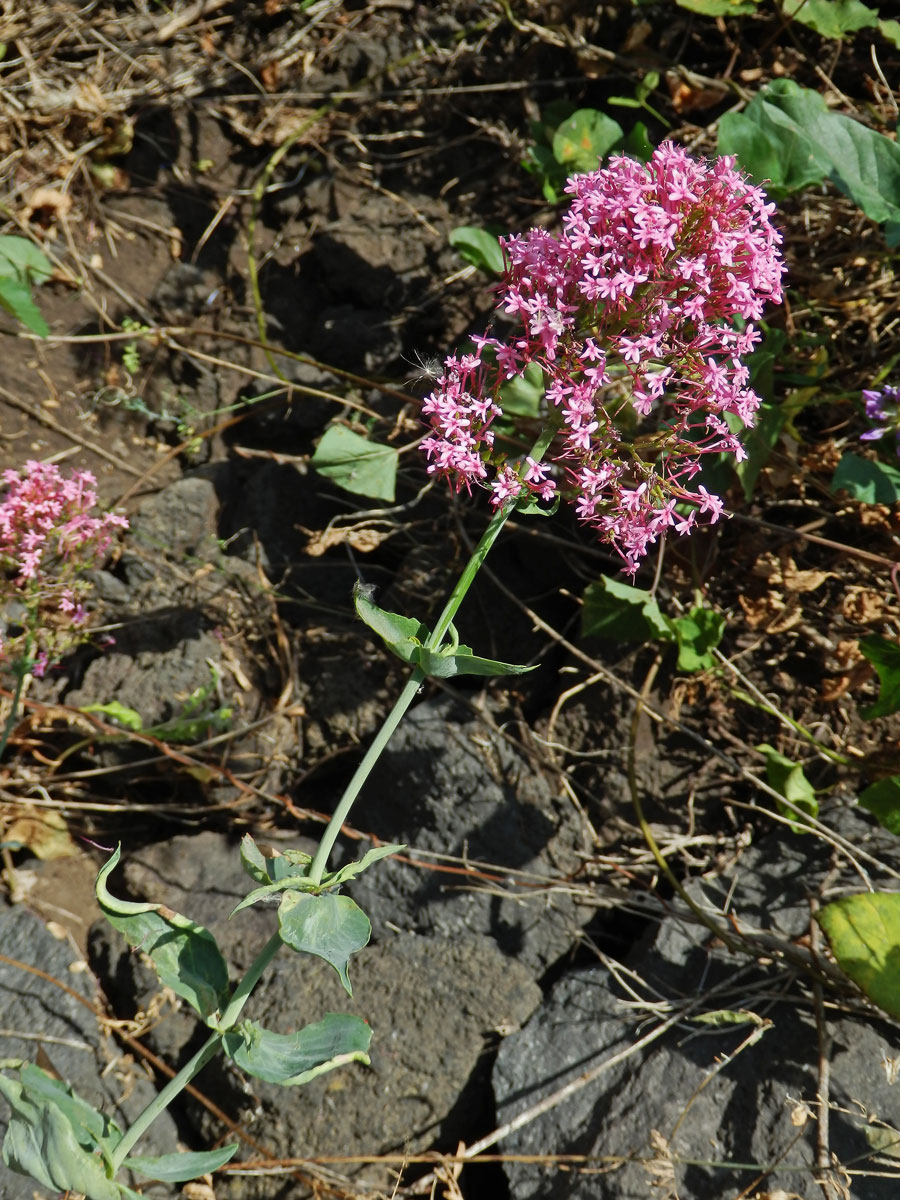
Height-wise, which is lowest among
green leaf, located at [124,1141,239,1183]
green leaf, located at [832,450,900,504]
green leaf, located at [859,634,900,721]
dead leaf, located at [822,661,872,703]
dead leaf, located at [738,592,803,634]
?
green leaf, located at [124,1141,239,1183]

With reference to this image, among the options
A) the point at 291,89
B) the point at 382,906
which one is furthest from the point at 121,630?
the point at 291,89

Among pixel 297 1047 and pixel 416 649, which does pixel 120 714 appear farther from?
pixel 416 649

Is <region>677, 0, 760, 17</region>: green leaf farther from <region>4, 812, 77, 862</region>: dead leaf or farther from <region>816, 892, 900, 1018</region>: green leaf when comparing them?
<region>4, 812, 77, 862</region>: dead leaf

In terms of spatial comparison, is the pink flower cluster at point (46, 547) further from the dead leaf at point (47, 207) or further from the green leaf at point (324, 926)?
the green leaf at point (324, 926)

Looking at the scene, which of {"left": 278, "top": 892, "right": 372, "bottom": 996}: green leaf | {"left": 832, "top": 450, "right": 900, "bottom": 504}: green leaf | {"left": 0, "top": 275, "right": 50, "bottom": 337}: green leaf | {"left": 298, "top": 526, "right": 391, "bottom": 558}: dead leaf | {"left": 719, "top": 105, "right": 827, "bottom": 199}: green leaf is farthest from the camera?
{"left": 298, "top": 526, "right": 391, "bottom": 558}: dead leaf

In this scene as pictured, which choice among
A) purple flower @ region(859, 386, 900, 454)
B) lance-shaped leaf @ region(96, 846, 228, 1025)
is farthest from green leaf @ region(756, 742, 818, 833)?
lance-shaped leaf @ region(96, 846, 228, 1025)

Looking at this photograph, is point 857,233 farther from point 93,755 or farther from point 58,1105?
point 58,1105

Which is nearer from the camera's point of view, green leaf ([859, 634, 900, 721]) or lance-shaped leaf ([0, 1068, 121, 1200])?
lance-shaped leaf ([0, 1068, 121, 1200])

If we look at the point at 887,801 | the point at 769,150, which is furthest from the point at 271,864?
the point at 769,150
